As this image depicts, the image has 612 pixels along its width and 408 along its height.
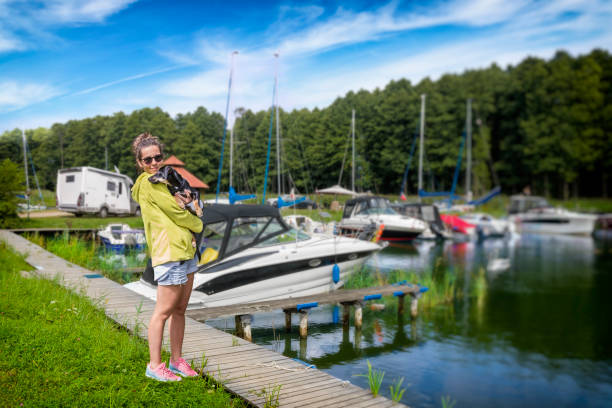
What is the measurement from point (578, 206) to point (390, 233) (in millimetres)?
27628

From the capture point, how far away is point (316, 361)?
25.0ft

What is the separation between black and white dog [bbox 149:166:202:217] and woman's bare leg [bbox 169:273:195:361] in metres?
0.56

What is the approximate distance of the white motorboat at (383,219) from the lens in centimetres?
2461

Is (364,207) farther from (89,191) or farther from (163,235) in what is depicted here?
(163,235)

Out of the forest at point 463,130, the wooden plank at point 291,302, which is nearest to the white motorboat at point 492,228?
the forest at point 463,130

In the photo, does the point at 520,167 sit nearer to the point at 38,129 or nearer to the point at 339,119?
the point at 339,119

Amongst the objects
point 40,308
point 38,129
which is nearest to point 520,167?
point 38,129

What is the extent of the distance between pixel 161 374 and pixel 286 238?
5.76 meters

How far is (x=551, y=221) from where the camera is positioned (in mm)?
34531

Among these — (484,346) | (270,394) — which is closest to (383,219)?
(484,346)

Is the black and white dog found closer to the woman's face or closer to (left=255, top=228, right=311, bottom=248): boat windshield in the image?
the woman's face

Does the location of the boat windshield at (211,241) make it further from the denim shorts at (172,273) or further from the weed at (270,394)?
the denim shorts at (172,273)

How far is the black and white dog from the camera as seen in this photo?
3344 mm

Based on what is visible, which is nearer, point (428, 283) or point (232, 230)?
point (232, 230)
